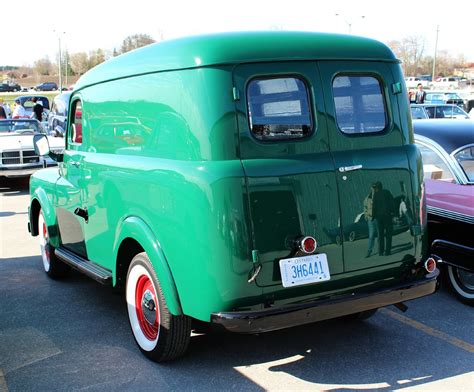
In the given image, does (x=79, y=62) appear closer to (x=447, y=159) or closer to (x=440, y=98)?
(x=440, y=98)

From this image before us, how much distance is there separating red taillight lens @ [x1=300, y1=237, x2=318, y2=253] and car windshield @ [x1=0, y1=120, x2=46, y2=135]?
11729 millimetres

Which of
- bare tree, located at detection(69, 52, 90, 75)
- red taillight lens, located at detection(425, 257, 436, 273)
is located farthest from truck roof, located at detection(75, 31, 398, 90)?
bare tree, located at detection(69, 52, 90, 75)

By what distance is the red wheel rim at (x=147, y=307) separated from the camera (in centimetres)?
416

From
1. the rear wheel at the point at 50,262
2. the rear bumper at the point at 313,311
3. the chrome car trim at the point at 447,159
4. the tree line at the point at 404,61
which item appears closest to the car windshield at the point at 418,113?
the chrome car trim at the point at 447,159

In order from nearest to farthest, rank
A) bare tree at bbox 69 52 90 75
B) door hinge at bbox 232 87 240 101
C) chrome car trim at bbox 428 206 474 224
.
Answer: door hinge at bbox 232 87 240 101, chrome car trim at bbox 428 206 474 224, bare tree at bbox 69 52 90 75

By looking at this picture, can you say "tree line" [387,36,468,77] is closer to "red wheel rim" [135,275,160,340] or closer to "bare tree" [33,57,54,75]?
"bare tree" [33,57,54,75]

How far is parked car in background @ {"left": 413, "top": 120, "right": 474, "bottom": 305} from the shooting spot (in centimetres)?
521

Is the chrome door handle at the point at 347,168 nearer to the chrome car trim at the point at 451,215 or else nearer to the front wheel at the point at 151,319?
the front wheel at the point at 151,319

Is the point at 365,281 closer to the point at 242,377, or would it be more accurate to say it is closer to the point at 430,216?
the point at 242,377

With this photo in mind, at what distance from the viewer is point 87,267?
16.4ft

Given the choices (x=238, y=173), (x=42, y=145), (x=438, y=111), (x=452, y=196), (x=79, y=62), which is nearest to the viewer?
(x=238, y=173)

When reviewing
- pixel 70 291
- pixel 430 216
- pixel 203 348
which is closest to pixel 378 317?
pixel 430 216

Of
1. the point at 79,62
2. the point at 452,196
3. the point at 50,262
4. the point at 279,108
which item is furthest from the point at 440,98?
the point at 79,62

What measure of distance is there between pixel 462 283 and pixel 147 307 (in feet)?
10.1
